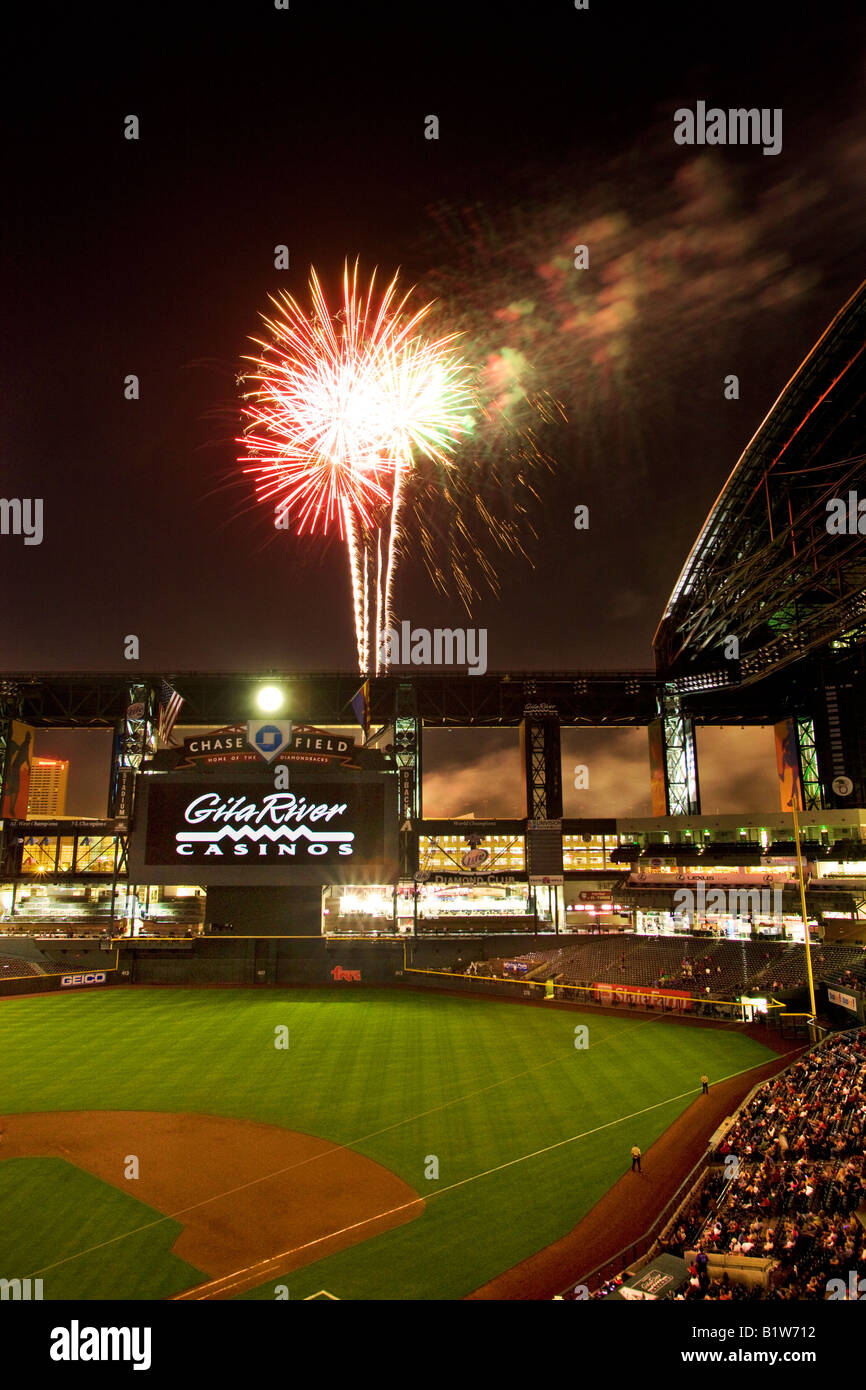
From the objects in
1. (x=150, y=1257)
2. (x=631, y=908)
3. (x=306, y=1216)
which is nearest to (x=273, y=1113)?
(x=306, y=1216)

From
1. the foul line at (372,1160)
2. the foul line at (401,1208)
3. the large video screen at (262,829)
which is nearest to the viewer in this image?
the foul line at (401,1208)

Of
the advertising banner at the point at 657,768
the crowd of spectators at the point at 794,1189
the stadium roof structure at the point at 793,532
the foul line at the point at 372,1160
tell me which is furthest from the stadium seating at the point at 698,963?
the advertising banner at the point at 657,768

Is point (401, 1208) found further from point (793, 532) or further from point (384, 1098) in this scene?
point (793, 532)

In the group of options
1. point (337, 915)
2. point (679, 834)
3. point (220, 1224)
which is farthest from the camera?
point (679, 834)

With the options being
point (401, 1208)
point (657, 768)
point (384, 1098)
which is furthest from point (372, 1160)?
point (657, 768)

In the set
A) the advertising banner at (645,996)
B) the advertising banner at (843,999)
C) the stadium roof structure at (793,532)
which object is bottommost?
the advertising banner at (645,996)

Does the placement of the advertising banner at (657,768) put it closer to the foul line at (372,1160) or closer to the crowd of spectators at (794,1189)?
the foul line at (372,1160)
